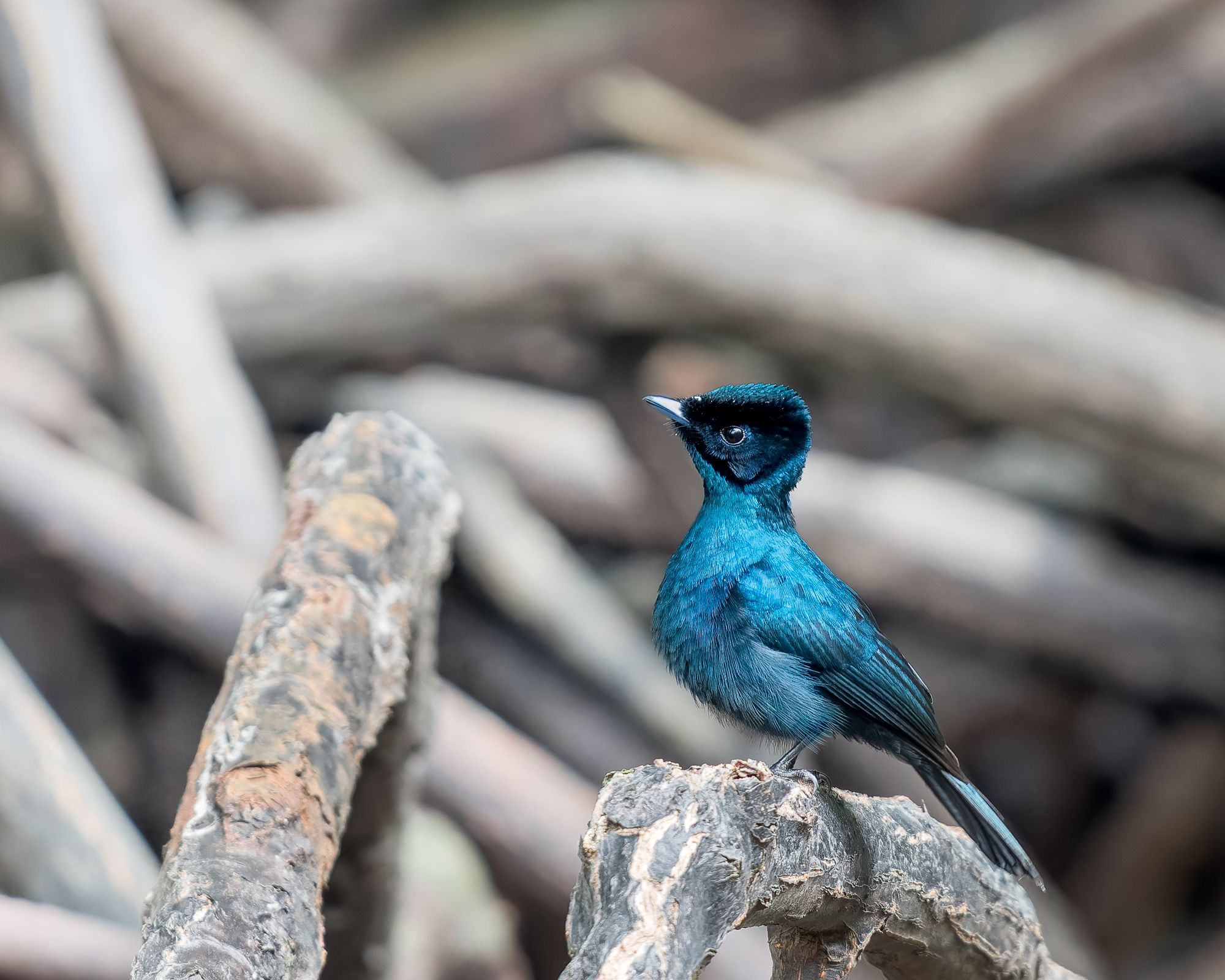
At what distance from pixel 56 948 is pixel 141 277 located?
7.38 ft

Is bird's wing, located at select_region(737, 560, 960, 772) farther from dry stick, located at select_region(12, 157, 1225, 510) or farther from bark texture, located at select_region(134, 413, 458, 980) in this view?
dry stick, located at select_region(12, 157, 1225, 510)

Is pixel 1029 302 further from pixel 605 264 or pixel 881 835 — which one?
pixel 881 835

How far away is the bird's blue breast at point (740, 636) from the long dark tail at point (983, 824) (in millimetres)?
185

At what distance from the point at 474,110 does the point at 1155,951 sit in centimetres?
545

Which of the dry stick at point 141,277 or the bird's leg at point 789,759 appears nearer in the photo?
the bird's leg at point 789,759

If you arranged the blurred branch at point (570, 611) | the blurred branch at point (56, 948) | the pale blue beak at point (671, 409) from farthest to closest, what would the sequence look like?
1. the blurred branch at point (570, 611)
2. the blurred branch at point (56, 948)
3. the pale blue beak at point (671, 409)

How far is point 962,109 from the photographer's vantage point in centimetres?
503

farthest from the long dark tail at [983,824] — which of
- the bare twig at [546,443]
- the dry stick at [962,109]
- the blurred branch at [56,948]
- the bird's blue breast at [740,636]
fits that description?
the dry stick at [962,109]

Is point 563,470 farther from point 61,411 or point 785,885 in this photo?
point 785,885

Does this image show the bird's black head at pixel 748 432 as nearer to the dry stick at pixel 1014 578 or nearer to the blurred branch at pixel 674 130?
the dry stick at pixel 1014 578

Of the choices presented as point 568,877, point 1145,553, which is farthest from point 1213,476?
point 568,877

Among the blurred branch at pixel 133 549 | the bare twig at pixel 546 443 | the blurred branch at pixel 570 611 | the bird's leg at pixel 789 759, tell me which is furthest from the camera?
the bare twig at pixel 546 443

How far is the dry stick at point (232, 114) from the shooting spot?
15.9 ft

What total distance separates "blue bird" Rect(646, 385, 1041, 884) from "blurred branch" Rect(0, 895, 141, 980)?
3.58 feet
